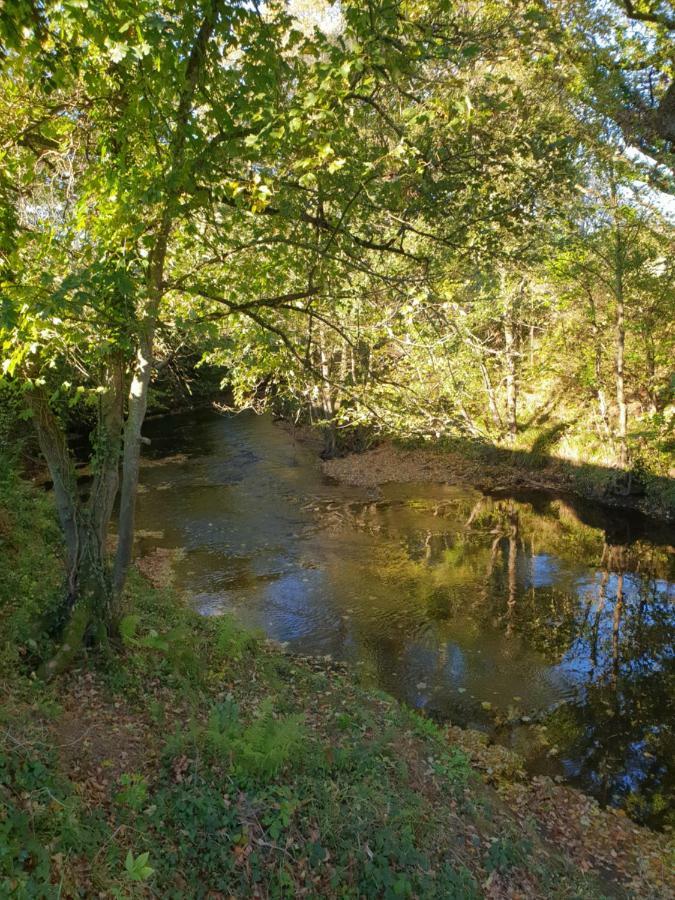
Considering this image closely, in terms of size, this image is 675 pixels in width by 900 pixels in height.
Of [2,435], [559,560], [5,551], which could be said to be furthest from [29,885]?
[559,560]

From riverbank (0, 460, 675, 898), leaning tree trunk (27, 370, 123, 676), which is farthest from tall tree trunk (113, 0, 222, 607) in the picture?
riverbank (0, 460, 675, 898)

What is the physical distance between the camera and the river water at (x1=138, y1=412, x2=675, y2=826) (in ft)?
30.5

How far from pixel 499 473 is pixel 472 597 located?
37.4 feet

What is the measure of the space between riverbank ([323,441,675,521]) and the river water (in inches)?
35.5

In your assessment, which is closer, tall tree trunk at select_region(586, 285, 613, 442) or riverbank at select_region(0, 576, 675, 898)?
riverbank at select_region(0, 576, 675, 898)

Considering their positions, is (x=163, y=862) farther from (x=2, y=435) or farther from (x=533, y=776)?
(x=2, y=435)

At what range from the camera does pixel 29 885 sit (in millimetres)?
3490

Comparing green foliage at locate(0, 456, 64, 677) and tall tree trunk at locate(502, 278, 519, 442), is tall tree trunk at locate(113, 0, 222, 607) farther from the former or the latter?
tall tree trunk at locate(502, 278, 519, 442)

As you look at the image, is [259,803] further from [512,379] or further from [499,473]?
[512,379]

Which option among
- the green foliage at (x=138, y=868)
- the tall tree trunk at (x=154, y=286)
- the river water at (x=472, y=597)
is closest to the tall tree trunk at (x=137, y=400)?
the tall tree trunk at (x=154, y=286)

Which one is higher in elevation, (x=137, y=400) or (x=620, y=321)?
(x=620, y=321)

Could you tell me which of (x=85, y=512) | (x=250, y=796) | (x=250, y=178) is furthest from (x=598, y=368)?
(x=250, y=796)

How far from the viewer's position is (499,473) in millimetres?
24578

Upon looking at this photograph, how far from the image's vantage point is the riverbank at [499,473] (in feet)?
65.5
